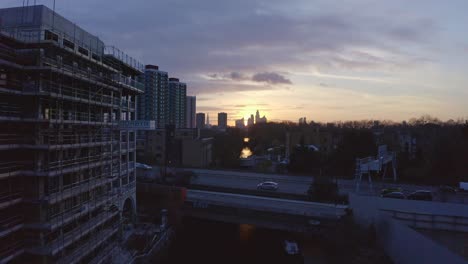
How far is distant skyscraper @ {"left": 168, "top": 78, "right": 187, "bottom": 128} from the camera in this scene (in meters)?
48.3

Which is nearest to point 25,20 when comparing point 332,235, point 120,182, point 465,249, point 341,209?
point 120,182

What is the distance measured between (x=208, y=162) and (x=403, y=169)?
15.9m

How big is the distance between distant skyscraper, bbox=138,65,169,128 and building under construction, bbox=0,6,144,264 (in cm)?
2994

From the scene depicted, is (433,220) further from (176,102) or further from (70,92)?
(176,102)

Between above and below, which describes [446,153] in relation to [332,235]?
above

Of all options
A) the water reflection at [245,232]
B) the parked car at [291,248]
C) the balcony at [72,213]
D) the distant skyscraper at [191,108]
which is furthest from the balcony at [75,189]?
the distant skyscraper at [191,108]

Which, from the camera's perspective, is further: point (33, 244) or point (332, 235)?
point (332, 235)

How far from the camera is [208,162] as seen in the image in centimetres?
2975

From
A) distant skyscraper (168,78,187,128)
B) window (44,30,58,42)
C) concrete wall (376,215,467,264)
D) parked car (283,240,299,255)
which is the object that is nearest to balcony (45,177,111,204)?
window (44,30,58,42)

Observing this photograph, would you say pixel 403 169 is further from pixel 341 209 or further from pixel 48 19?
pixel 48 19

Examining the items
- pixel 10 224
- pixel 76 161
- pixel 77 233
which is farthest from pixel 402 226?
pixel 10 224

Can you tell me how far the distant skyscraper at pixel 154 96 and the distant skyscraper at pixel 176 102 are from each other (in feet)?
8.36

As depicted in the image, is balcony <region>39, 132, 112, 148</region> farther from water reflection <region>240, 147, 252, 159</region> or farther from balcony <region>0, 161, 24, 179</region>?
water reflection <region>240, 147, 252, 159</region>

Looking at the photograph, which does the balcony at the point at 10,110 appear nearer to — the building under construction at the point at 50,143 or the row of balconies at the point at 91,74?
the building under construction at the point at 50,143
